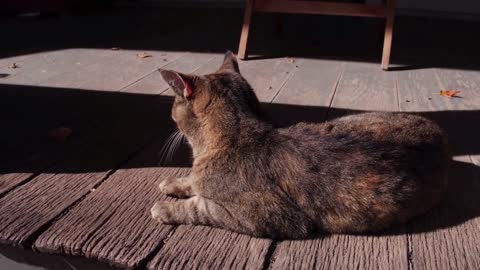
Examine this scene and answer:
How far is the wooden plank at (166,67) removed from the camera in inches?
138

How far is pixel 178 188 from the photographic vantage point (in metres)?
2.13

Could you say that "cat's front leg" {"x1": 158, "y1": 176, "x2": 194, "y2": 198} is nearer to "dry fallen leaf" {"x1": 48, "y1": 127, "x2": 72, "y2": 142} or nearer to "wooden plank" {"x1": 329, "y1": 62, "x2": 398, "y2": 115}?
"dry fallen leaf" {"x1": 48, "y1": 127, "x2": 72, "y2": 142}

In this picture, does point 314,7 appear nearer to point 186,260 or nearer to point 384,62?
point 384,62

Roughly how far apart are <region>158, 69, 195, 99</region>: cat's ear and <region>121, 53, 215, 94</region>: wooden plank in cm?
150

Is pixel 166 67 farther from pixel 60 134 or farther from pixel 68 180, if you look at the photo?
pixel 68 180

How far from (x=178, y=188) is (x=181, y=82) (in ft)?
1.61

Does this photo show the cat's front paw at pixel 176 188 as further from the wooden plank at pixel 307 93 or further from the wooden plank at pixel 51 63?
the wooden plank at pixel 51 63

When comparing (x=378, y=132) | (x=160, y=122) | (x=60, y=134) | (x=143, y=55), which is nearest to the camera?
(x=378, y=132)

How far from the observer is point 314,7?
414 cm

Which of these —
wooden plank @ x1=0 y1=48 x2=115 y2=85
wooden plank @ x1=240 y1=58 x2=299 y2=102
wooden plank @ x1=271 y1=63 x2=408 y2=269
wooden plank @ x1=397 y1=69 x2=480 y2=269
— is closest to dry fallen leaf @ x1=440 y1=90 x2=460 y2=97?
wooden plank @ x1=397 y1=69 x2=480 y2=269

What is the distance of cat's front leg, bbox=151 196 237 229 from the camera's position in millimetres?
1884

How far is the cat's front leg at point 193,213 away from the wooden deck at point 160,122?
0.12 feet

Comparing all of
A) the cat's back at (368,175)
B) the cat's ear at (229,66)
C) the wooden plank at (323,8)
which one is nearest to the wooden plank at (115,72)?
the wooden plank at (323,8)

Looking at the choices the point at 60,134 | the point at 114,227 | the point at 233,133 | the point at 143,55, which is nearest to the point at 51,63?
the point at 143,55
